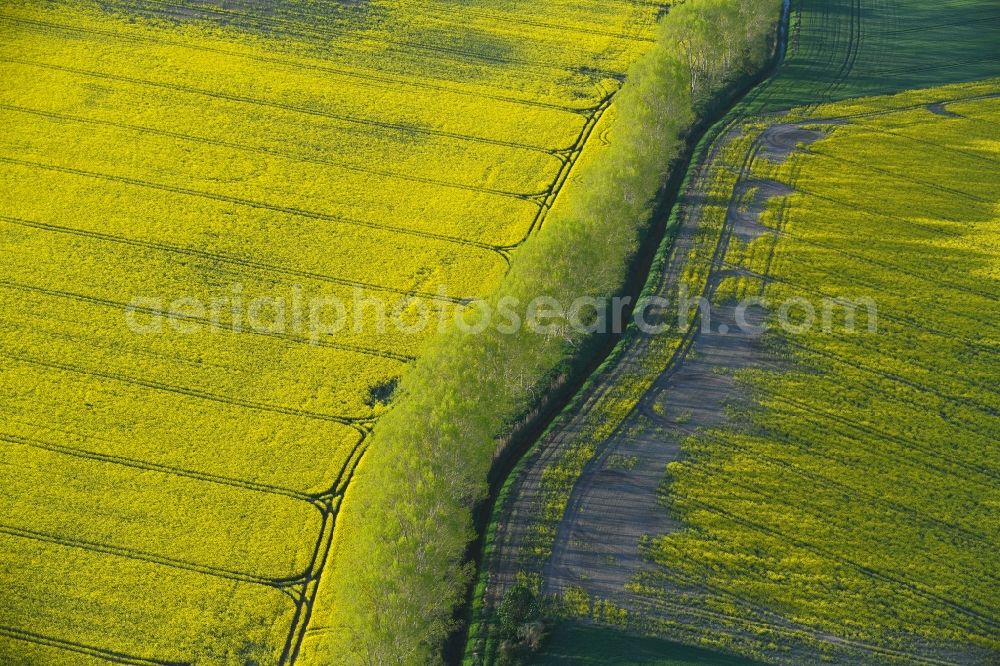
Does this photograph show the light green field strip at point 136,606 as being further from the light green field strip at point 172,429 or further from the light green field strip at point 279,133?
the light green field strip at point 279,133

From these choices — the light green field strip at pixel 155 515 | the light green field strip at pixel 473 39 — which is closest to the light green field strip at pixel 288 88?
the light green field strip at pixel 473 39

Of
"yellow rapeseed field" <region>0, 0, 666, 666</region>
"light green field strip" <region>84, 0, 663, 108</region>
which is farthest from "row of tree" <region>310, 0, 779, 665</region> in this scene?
"light green field strip" <region>84, 0, 663, 108</region>

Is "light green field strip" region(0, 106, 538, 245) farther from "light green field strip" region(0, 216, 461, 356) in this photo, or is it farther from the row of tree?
"light green field strip" region(0, 216, 461, 356)

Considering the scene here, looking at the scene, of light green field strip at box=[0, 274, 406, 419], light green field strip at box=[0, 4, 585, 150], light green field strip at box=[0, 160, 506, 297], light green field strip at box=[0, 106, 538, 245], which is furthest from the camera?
light green field strip at box=[0, 4, 585, 150]

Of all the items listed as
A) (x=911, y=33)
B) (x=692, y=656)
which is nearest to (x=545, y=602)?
(x=692, y=656)

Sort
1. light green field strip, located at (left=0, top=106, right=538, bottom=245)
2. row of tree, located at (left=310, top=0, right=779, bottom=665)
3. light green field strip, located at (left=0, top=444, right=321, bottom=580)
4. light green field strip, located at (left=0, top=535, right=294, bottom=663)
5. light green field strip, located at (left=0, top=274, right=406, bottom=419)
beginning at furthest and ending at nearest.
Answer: light green field strip, located at (left=0, top=106, right=538, bottom=245)
light green field strip, located at (left=0, top=274, right=406, bottom=419)
light green field strip, located at (left=0, top=444, right=321, bottom=580)
light green field strip, located at (left=0, top=535, right=294, bottom=663)
row of tree, located at (left=310, top=0, right=779, bottom=665)

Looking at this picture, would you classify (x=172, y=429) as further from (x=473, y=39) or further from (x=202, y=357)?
(x=473, y=39)
